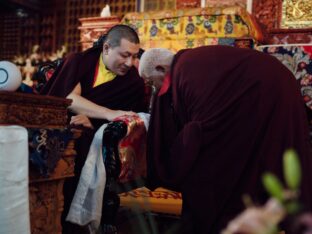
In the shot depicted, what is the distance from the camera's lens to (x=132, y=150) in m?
2.23

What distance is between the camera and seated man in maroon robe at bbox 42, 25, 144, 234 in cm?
235

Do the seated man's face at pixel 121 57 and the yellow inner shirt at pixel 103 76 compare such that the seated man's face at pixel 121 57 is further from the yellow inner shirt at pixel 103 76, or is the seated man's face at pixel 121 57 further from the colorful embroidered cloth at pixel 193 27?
the colorful embroidered cloth at pixel 193 27

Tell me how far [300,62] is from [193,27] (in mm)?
1337

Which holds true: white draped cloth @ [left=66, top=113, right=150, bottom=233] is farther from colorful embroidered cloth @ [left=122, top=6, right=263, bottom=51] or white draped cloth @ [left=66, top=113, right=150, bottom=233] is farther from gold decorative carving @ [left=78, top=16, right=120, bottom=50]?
gold decorative carving @ [left=78, top=16, right=120, bottom=50]

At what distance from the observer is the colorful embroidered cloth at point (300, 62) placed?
3.11 m

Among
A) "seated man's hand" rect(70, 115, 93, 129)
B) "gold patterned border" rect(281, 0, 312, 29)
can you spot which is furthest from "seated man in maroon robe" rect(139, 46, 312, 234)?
"gold patterned border" rect(281, 0, 312, 29)

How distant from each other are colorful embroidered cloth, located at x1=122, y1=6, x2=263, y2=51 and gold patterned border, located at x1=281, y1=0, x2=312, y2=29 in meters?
1.14

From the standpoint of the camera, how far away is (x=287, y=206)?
0.21m

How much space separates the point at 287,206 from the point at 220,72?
1.68 meters

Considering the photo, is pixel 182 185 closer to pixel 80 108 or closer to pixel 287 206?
pixel 80 108

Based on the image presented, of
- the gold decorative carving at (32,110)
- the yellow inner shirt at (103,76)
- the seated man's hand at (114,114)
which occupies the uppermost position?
the yellow inner shirt at (103,76)

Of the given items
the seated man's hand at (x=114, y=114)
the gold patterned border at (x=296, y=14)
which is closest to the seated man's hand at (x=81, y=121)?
the seated man's hand at (x=114, y=114)

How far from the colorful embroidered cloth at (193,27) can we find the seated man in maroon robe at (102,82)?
5.59 feet

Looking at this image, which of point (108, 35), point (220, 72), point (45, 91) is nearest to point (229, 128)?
point (220, 72)
